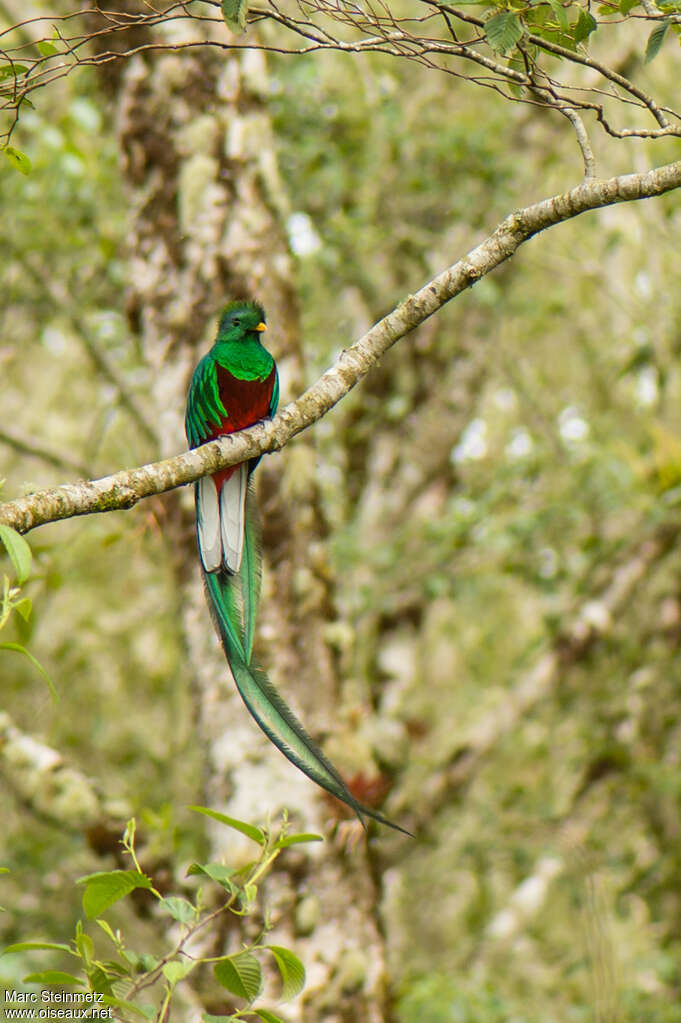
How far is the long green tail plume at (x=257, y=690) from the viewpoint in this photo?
157 cm

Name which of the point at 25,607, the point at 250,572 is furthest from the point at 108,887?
the point at 250,572

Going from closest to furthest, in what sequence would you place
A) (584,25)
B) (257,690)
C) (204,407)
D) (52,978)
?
(52,978) → (584,25) → (257,690) → (204,407)

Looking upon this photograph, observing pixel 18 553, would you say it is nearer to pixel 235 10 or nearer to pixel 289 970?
pixel 289 970

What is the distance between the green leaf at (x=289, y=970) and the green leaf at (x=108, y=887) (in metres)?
0.18

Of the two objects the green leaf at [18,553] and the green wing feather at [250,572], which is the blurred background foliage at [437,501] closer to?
the green wing feather at [250,572]

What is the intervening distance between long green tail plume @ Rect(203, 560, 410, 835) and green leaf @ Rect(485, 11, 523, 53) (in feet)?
2.92

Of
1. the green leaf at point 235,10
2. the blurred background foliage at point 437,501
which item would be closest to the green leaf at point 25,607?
the green leaf at point 235,10

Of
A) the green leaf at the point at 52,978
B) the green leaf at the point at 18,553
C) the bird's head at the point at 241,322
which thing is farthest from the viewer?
the bird's head at the point at 241,322

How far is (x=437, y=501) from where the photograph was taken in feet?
16.4

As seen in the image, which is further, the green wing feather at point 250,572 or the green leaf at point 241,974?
the green wing feather at point 250,572

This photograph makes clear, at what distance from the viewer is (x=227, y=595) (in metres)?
1.92

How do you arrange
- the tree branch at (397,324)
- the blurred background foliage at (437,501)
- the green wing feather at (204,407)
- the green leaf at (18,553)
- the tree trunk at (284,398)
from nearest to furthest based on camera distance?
the green leaf at (18,553) < the tree branch at (397,324) < the green wing feather at (204,407) < the tree trunk at (284,398) < the blurred background foliage at (437,501)

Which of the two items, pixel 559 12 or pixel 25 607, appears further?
pixel 559 12

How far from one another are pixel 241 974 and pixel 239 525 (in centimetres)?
81
